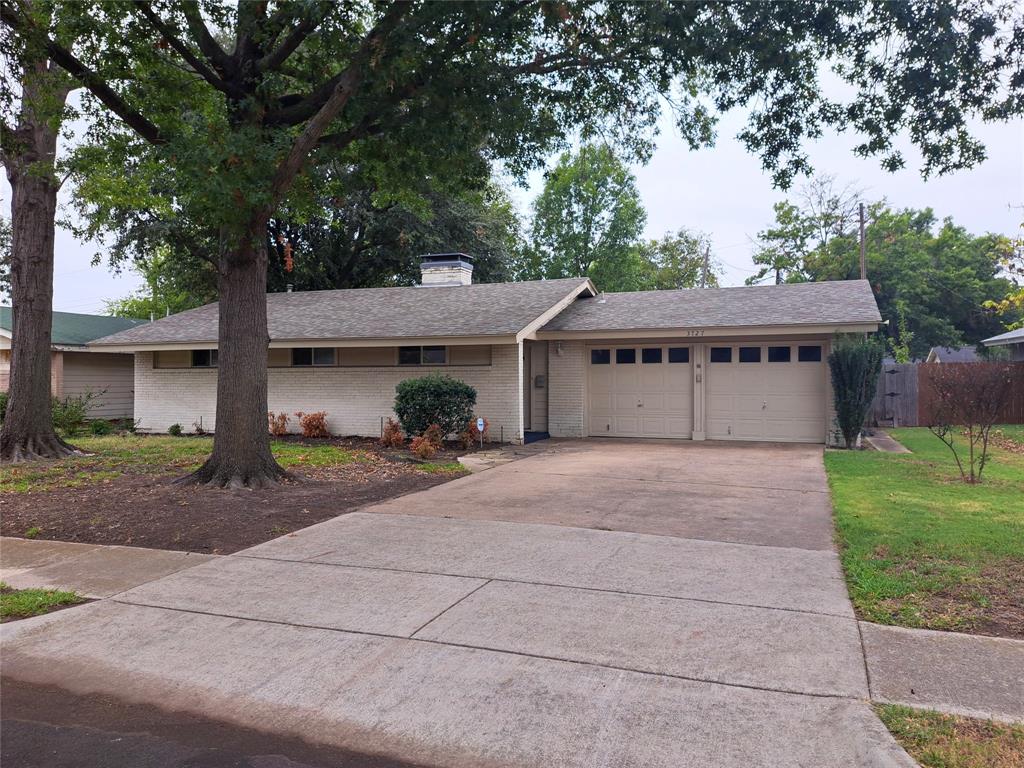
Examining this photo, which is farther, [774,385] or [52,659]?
[774,385]

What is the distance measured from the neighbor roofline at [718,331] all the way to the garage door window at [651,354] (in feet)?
2.83

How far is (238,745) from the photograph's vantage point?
3398 mm

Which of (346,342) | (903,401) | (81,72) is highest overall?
(81,72)

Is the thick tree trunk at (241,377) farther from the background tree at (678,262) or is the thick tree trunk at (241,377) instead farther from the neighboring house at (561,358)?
the background tree at (678,262)

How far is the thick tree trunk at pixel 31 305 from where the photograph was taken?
1304cm

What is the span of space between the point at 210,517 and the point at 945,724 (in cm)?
725

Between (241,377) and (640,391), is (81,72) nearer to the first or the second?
(241,377)

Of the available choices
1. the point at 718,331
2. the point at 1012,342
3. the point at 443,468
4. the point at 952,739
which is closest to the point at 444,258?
the point at 718,331

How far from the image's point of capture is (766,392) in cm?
1576

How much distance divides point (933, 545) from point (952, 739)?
3726 mm

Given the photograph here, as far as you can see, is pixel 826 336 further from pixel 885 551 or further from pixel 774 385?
pixel 885 551

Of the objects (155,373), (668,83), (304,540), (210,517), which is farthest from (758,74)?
(155,373)

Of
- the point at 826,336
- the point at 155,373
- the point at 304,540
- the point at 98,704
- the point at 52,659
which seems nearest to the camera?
the point at 98,704

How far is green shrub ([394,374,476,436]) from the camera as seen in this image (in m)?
14.7
